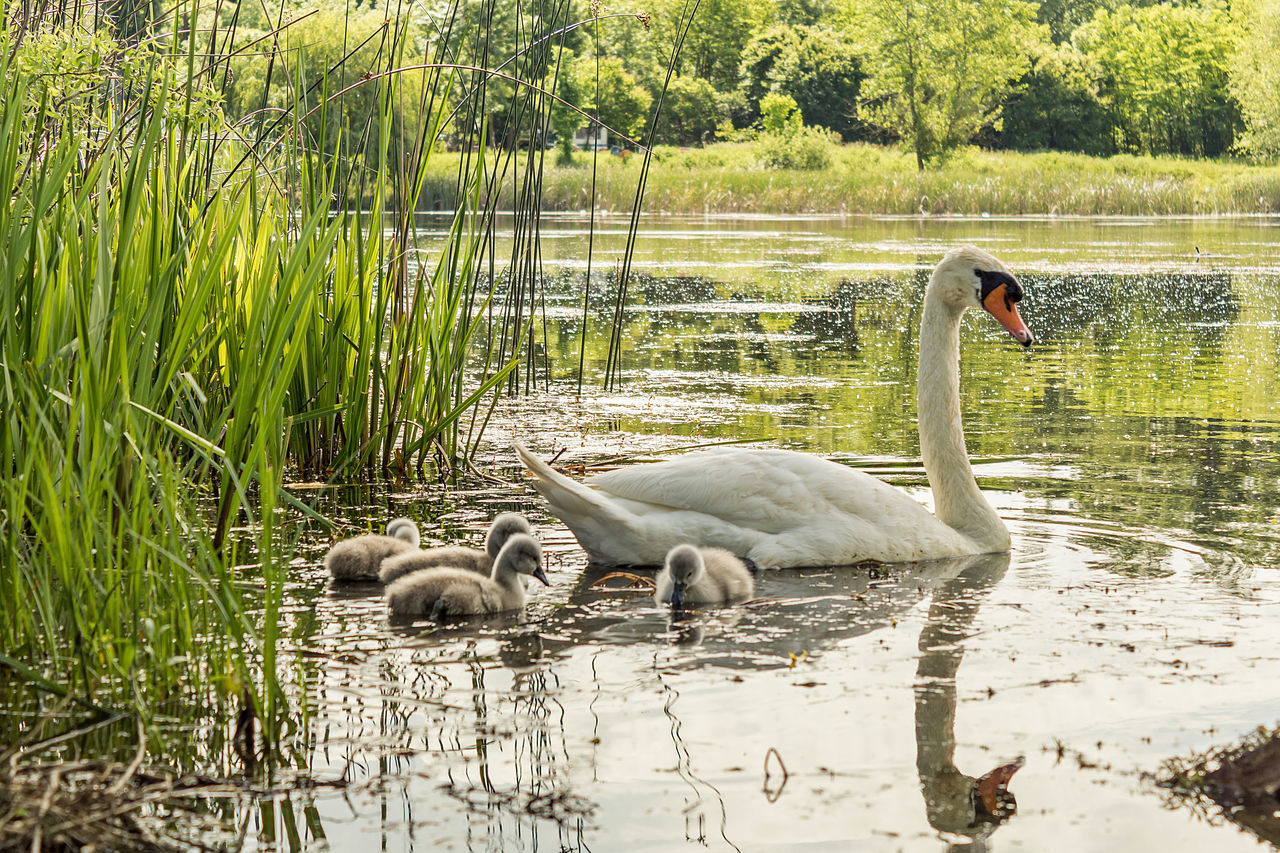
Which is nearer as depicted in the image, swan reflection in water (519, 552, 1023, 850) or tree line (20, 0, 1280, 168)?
swan reflection in water (519, 552, 1023, 850)

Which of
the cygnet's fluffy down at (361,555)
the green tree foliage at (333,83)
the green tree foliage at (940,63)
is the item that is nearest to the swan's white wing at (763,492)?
the cygnet's fluffy down at (361,555)

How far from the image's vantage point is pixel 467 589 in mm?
4789

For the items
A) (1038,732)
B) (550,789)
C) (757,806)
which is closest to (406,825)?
(550,789)

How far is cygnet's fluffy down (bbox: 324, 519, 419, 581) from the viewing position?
525cm

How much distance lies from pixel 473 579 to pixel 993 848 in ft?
7.39

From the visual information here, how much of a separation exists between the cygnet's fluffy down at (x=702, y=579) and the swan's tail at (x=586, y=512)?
413 mm

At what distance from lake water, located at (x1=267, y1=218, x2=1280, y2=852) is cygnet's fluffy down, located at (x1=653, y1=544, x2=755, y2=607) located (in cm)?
9

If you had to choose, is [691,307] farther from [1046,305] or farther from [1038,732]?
[1038,732]

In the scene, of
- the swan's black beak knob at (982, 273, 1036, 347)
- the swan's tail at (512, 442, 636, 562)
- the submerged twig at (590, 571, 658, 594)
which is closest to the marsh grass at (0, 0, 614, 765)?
the swan's tail at (512, 442, 636, 562)

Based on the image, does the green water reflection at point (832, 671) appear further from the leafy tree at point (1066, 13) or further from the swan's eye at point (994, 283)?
the leafy tree at point (1066, 13)

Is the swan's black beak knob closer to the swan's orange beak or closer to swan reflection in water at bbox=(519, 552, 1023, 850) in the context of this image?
the swan's orange beak

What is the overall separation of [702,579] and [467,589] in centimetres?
82

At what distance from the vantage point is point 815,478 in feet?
18.9

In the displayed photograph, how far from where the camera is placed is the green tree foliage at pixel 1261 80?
53.4 m
